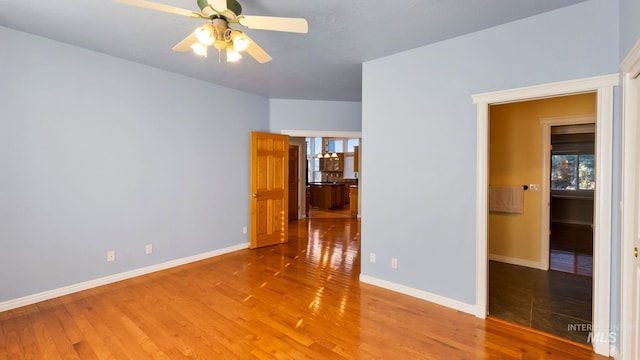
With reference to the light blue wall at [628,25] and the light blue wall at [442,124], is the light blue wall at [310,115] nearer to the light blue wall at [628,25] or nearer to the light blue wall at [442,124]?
the light blue wall at [442,124]

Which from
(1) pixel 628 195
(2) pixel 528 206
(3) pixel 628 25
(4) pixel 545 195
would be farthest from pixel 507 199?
(3) pixel 628 25

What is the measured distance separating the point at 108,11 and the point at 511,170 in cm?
501

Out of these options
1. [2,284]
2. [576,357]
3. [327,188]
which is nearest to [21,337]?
[2,284]

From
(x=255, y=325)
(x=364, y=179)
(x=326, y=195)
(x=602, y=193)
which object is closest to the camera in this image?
(x=602, y=193)

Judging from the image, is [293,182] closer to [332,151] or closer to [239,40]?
[332,151]

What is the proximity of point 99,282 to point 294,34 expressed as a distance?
3.49 metres

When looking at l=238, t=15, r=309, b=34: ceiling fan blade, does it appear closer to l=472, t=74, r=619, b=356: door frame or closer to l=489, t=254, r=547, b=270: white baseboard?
l=472, t=74, r=619, b=356: door frame

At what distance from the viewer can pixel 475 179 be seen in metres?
2.71

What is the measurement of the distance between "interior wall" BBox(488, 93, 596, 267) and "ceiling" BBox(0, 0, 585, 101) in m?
2.04

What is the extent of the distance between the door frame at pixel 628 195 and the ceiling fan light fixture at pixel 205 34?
2.59m

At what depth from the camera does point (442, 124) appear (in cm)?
290

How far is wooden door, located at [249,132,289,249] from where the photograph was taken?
192 inches

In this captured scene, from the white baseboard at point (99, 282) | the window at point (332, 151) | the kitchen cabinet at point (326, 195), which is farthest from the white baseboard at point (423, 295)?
the window at point (332, 151)

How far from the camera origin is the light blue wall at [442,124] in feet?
7.45
